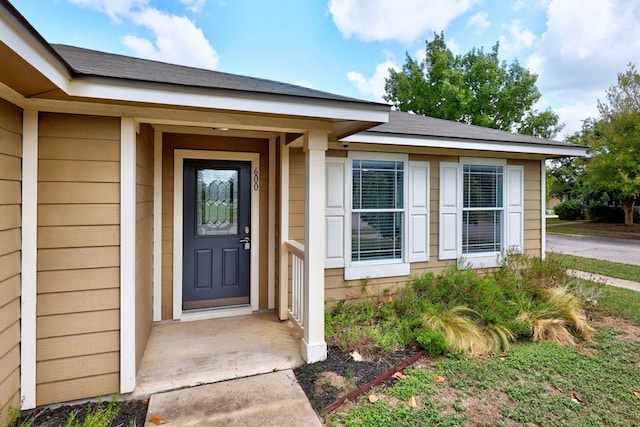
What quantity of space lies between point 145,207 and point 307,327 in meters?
1.93

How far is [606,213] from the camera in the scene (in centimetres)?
1892

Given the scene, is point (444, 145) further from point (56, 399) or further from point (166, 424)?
point (56, 399)

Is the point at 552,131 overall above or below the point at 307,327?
above

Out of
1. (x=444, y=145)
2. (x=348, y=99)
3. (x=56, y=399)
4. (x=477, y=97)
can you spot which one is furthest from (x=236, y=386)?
(x=477, y=97)

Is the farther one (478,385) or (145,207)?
(145,207)

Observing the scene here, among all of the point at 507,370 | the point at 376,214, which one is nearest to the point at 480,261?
the point at 376,214

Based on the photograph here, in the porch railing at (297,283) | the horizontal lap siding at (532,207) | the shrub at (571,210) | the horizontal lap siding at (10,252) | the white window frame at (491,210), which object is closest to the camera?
the horizontal lap siding at (10,252)

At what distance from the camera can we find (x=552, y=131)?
63.8 ft

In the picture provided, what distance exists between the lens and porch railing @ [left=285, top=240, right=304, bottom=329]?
352 centimetres

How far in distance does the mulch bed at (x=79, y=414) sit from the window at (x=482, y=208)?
430 cm

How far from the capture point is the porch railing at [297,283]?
11.5ft

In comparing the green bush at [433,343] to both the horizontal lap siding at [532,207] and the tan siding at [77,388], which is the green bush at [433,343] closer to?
the tan siding at [77,388]

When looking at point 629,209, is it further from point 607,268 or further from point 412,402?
point 412,402

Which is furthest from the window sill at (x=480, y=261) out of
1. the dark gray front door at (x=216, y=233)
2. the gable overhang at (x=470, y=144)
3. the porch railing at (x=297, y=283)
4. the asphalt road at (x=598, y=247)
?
the asphalt road at (x=598, y=247)
